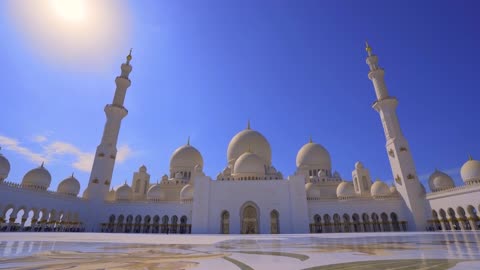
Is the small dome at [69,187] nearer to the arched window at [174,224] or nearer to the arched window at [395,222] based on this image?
the arched window at [174,224]

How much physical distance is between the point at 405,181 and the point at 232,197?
50.7ft

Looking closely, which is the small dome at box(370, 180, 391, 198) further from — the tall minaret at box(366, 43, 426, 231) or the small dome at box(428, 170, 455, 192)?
the small dome at box(428, 170, 455, 192)

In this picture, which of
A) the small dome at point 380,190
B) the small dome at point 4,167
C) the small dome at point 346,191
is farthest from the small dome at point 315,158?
the small dome at point 4,167

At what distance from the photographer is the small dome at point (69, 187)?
87.0 feet

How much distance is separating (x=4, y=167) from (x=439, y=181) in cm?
3949

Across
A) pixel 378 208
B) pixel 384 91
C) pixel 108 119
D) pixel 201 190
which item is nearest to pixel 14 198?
pixel 108 119

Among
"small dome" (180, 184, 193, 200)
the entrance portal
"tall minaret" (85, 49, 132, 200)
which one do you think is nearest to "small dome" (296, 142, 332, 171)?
the entrance portal

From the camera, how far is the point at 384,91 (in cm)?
2695

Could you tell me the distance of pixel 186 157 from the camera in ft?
113

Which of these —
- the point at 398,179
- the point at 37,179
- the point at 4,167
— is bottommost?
the point at 398,179

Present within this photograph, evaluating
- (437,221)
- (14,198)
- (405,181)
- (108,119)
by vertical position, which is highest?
(108,119)

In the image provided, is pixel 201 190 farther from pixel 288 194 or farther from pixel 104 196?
pixel 104 196

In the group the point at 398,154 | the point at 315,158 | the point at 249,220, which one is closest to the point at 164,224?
the point at 249,220

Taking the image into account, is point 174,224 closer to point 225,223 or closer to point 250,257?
point 225,223
